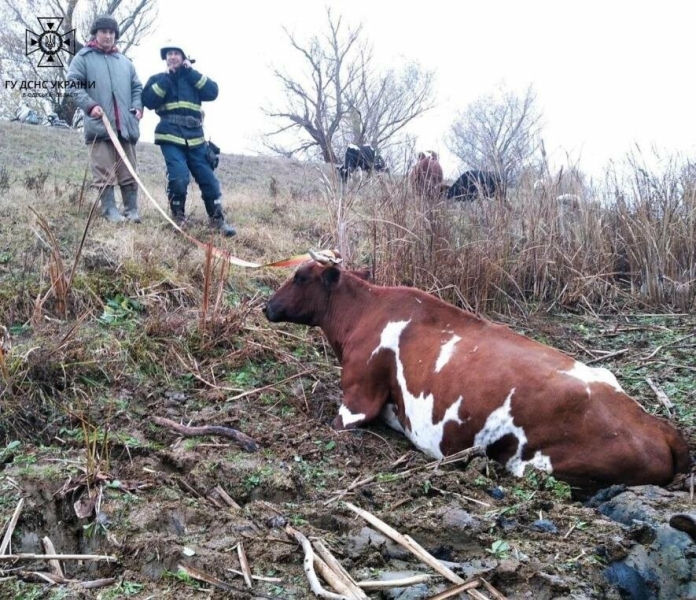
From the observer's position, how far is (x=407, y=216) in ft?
22.0

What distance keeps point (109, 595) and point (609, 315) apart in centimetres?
592

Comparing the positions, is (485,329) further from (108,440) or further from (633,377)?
(108,440)

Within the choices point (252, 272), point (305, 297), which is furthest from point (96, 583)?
point (252, 272)

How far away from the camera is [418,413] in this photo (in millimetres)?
4430

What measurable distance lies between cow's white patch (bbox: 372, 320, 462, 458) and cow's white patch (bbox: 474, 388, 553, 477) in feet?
0.67

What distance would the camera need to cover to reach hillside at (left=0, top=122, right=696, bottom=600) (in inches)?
106

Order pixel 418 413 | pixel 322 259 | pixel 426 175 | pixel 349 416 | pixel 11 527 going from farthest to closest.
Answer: pixel 426 175 < pixel 322 259 < pixel 349 416 < pixel 418 413 < pixel 11 527

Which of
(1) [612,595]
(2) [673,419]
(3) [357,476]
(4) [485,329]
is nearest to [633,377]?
(2) [673,419]

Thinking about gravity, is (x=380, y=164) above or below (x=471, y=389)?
above

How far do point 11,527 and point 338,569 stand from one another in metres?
1.55

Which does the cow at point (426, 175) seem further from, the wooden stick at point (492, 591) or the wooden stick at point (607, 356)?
the wooden stick at point (492, 591)

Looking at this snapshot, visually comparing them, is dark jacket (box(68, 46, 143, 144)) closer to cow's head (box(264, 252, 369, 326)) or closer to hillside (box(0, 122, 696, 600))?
hillside (box(0, 122, 696, 600))

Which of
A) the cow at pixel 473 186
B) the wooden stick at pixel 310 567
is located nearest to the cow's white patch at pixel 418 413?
the wooden stick at pixel 310 567

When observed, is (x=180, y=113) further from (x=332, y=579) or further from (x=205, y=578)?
(x=332, y=579)
